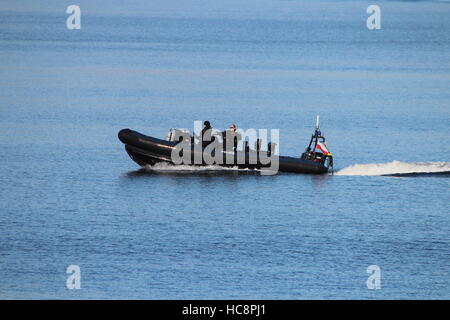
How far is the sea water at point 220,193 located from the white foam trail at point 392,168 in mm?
103

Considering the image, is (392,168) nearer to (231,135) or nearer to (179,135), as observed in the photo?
(231,135)

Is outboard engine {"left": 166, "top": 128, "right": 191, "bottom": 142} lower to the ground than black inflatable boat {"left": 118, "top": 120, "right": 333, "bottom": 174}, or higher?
higher

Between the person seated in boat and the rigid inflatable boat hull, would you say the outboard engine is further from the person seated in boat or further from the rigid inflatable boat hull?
the person seated in boat

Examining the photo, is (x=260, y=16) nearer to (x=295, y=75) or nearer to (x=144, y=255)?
(x=295, y=75)

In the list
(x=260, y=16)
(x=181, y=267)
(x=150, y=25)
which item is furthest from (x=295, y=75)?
(x=260, y=16)

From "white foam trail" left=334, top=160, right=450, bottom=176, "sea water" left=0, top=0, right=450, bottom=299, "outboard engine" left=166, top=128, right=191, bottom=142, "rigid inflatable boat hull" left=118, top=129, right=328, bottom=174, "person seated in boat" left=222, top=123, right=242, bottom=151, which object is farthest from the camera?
"white foam trail" left=334, top=160, right=450, bottom=176

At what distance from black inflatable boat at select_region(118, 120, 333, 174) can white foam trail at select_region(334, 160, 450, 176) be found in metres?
1.81

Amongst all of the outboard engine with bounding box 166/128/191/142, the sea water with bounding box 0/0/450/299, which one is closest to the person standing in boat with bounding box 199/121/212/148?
the outboard engine with bounding box 166/128/191/142

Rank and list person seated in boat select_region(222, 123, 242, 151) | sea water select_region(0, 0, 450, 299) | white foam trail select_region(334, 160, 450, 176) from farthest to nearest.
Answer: white foam trail select_region(334, 160, 450, 176)
person seated in boat select_region(222, 123, 242, 151)
sea water select_region(0, 0, 450, 299)

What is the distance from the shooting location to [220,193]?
41719 millimetres

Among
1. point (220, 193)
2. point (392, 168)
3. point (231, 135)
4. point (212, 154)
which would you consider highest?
point (231, 135)

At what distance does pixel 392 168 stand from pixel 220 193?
25.8 feet

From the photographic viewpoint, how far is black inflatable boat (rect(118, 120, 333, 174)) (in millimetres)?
43312

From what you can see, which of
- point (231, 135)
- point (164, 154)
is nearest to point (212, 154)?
point (231, 135)
